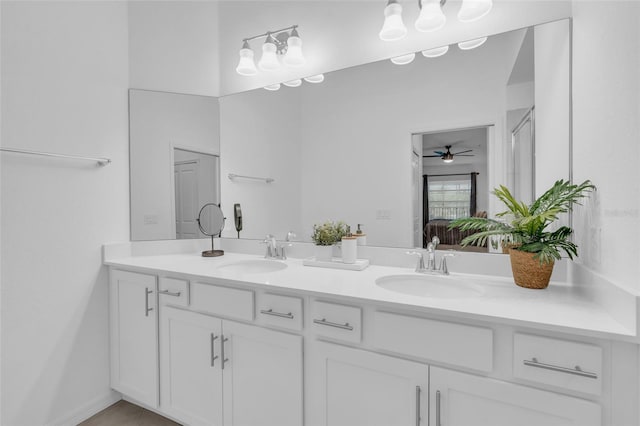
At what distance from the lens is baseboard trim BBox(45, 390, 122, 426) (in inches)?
67.4

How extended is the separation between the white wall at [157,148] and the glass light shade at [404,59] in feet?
4.63

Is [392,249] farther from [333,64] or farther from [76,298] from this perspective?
[76,298]

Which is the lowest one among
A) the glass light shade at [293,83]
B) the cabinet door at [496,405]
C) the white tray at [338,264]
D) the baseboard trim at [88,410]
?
the baseboard trim at [88,410]

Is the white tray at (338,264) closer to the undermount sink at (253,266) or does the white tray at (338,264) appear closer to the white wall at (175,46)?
the undermount sink at (253,266)

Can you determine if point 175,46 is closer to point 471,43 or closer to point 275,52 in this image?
point 275,52

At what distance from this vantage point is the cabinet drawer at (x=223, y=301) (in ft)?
4.50

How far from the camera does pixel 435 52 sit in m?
1.57

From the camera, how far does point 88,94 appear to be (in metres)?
1.83

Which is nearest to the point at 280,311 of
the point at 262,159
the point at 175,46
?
the point at 262,159

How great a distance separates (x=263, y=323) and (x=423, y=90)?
4.55 ft

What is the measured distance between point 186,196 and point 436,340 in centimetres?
184

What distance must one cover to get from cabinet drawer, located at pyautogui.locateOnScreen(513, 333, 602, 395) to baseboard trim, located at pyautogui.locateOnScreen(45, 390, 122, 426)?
222cm

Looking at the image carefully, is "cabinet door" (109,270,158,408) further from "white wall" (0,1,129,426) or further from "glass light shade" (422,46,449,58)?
"glass light shade" (422,46,449,58)

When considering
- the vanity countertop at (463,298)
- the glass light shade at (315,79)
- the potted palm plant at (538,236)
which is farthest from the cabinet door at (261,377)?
the glass light shade at (315,79)
